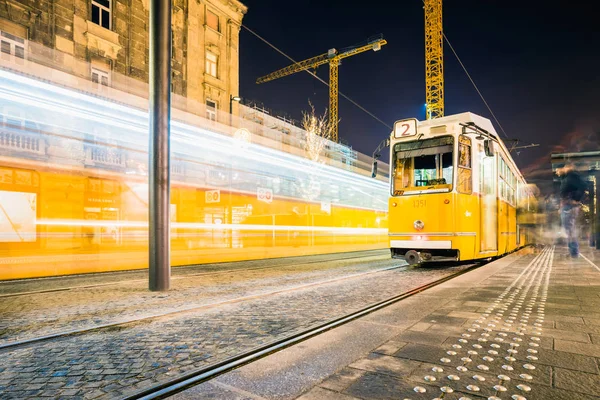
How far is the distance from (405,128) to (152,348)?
27.8 ft

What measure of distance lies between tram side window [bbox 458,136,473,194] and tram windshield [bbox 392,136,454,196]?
221mm

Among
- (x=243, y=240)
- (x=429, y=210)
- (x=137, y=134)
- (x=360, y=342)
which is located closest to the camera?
(x=360, y=342)

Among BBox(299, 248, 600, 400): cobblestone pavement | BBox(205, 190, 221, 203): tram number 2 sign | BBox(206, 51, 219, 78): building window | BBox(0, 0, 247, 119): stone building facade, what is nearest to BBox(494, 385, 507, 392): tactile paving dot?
BBox(299, 248, 600, 400): cobblestone pavement

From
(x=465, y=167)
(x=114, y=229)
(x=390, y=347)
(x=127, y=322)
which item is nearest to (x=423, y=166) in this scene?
(x=465, y=167)

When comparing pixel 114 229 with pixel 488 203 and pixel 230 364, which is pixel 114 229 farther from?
pixel 488 203

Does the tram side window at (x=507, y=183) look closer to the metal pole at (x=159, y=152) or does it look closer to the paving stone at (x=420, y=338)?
the paving stone at (x=420, y=338)

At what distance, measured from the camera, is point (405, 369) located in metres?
2.85

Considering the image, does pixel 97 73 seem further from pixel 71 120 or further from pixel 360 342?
pixel 360 342

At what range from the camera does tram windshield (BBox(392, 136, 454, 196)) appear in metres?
9.29

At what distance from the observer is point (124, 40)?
18.3 m

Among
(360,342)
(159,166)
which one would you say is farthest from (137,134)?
(360,342)

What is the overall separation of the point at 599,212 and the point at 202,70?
21.4m

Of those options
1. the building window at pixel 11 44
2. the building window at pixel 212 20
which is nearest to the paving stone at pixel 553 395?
the building window at pixel 11 44

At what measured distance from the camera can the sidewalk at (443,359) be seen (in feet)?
8.18
